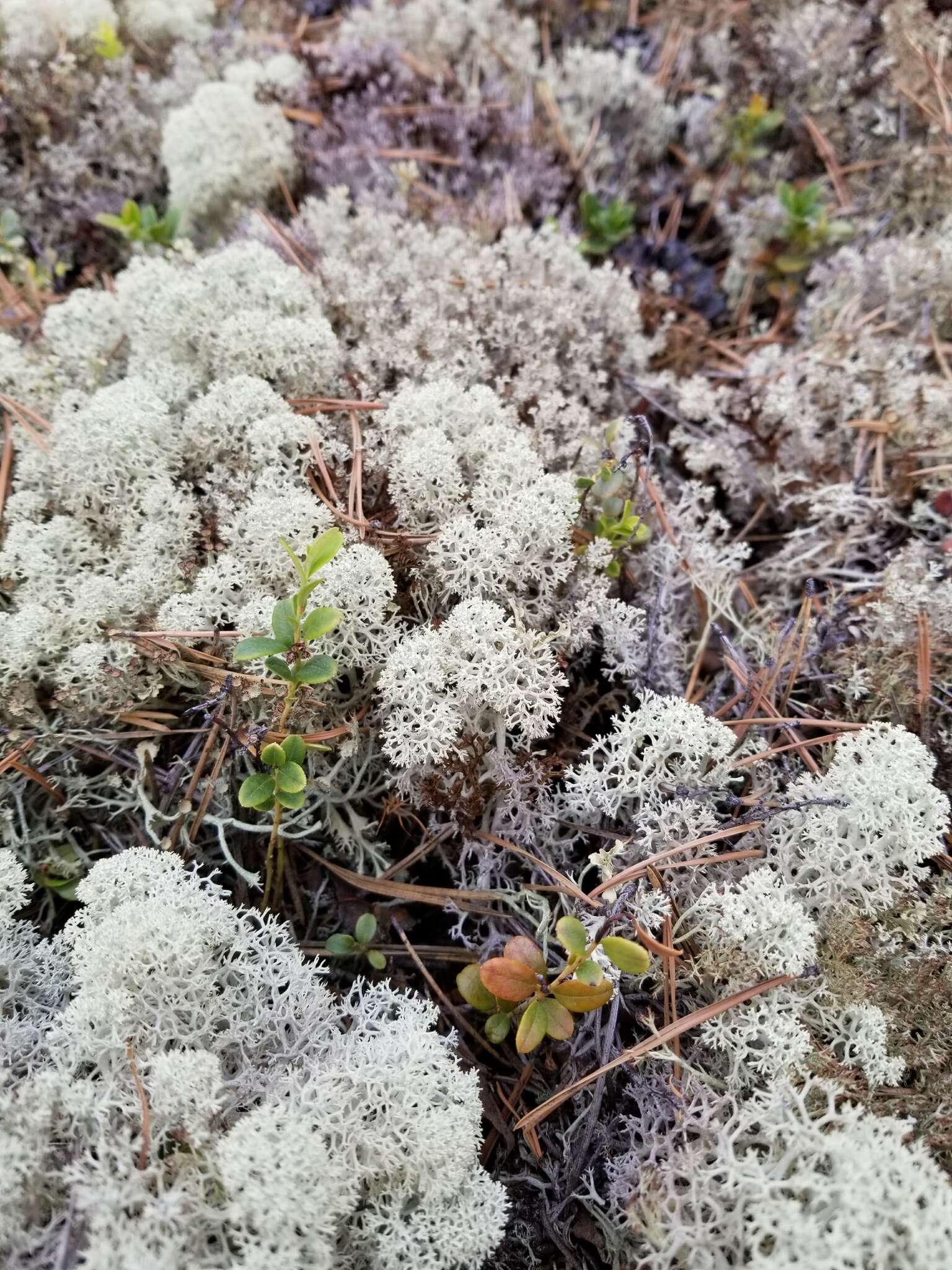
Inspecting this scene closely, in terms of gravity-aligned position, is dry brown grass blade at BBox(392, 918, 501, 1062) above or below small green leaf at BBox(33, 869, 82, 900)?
below

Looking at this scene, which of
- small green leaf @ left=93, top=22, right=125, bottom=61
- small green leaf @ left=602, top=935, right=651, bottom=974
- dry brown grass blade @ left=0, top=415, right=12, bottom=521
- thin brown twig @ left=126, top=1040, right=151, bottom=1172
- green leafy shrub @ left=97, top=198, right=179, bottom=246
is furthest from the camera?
small green leaf @ left=93, top=22, right=125, bottom=61

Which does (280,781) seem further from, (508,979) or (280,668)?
(508,979)

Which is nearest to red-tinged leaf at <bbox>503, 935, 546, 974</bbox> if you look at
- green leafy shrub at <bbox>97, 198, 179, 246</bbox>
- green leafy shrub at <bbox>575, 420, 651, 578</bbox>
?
green leafy shrub at <bbox>575, 420, 651, 578</bbox>

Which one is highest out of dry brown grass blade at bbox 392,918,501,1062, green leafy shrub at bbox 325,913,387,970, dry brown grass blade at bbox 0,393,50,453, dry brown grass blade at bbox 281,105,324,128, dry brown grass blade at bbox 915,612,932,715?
dry brown grass blade at bbox 281,105,324,128

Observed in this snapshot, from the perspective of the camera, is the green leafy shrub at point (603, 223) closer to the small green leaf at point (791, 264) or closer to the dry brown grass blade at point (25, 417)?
the small green leaf at point (791, 264)

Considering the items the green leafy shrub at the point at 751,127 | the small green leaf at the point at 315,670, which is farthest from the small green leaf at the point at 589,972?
the green leafy shrub at the point at 751,127

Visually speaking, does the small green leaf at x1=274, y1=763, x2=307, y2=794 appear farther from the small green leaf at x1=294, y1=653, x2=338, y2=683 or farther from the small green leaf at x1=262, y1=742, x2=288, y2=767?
the small green leaf at x1=294, y1=653, x2=338, y2=683
